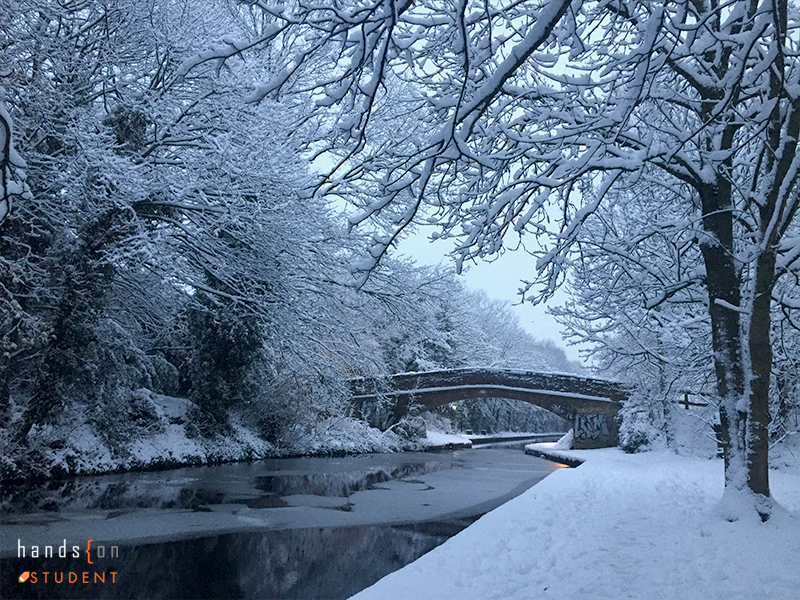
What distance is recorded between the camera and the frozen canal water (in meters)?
5.55

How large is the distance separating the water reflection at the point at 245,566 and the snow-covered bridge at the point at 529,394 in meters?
17.7

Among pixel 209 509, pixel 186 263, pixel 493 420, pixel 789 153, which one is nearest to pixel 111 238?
pixel 186 263

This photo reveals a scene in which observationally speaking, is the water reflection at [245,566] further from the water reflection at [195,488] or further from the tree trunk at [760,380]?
the tree trunk at [760,380]

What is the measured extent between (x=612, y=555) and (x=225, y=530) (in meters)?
4.93

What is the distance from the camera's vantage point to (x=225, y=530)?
7680 mm

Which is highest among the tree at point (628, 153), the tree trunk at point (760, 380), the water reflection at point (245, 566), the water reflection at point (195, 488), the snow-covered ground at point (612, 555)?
the tree at point (628, 153)

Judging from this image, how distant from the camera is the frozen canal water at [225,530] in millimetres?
5551

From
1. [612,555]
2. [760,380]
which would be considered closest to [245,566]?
[612,555]

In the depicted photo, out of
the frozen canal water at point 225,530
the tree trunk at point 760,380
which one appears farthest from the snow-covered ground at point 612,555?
the frozen canal water at point 225,530

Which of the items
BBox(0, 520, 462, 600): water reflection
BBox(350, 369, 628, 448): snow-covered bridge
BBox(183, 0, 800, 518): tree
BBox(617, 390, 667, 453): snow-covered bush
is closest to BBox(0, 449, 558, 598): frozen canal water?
BBox(0, 520, 462, 600): water reflection

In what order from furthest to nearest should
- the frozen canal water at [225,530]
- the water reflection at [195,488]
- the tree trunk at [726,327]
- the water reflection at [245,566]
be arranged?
the water reflection at [195,488] < the tree trunk at [726,327] < the frozen canal water at [225,530] < the water reflection at [245,566]

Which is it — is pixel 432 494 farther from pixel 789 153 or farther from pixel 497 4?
pixel 497 4

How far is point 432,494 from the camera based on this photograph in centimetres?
1205

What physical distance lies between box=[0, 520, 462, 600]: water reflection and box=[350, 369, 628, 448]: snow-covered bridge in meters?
17.7
